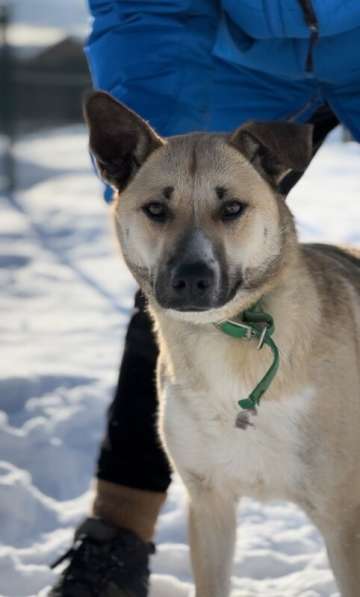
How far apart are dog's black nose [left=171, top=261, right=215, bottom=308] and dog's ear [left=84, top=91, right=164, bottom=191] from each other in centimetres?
48

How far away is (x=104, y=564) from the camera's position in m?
3.20

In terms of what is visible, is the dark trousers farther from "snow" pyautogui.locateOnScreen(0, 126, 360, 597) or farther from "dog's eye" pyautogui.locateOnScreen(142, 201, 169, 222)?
"dog's eye" pyautogui.locateOnScreen(142, 201, 169, 222)

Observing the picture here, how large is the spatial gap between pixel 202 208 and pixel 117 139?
364 mm

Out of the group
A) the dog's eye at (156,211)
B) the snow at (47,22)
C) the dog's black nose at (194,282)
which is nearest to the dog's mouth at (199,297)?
the dog's black nose at (194,282)

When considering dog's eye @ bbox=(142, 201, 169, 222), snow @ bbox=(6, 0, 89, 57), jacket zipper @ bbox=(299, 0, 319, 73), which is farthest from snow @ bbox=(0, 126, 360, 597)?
snow @ bbox=(6, 0, 89, 57)

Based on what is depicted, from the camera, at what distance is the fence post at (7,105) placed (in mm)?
9523

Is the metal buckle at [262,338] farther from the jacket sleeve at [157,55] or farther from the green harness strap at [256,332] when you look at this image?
the jacket sleeve at [157,55]

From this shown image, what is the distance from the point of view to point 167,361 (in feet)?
9.52

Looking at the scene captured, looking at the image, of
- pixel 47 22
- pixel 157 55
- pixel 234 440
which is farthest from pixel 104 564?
pixel 47 22

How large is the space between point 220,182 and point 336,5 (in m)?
0.61

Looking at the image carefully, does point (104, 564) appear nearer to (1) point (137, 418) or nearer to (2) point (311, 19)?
(1) point (137, 418)

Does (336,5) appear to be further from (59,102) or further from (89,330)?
(59,102)

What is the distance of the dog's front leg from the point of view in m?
2.97

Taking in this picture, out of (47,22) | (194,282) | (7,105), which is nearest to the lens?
(194,282)
